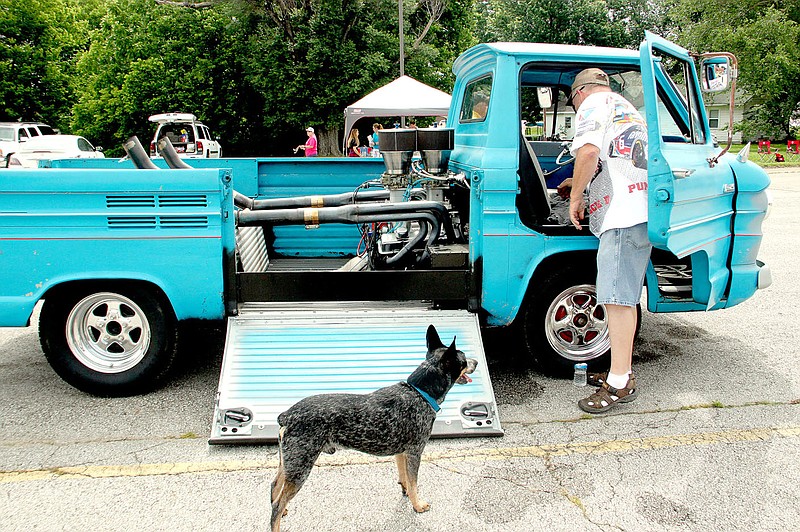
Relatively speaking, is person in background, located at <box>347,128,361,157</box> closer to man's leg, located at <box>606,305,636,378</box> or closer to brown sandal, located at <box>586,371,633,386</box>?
brown sandal, located at <box>586,371,633,386</box>

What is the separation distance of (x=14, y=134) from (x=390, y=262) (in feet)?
90.8

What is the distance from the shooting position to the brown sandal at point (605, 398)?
4242 mm

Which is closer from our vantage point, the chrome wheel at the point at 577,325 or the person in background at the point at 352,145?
the chrome wheel at the point at 577,325

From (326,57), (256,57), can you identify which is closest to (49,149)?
(256,57)

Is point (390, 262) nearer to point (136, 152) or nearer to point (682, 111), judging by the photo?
point (136, 152)

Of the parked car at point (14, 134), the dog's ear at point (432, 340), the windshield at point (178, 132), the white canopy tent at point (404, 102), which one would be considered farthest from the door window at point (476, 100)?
the parked car at point (14, 134)

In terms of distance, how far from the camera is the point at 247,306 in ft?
14.7

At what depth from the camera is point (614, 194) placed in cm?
408

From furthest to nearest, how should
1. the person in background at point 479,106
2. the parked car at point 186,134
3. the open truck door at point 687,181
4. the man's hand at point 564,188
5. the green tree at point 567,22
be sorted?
the green tree at point 567,22 < the parked car at point 186,134 < the man's hand at point 564,188 < the person in background at point 479,106 < the open truck door at point 687,181

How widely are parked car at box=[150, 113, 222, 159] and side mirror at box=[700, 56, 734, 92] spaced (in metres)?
23.4

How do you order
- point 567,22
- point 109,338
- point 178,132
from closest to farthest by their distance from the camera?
point 109,338 → point 178,132 → point 567,22

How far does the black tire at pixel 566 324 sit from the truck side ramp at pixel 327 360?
0.51 m

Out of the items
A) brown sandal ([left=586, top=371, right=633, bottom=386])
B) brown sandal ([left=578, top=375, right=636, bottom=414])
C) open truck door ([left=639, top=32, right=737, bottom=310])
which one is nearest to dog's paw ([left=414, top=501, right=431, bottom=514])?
brown sandal ([left=578, top=375, right=636, bottom=414])

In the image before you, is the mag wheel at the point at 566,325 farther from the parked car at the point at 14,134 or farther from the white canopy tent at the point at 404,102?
the parked car at the point at 14,134
